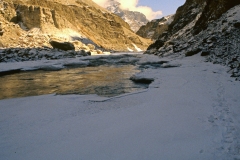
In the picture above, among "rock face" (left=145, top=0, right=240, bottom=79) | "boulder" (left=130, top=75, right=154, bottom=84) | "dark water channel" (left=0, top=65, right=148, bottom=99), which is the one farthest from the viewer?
"rock face" (left=145, top=0, right=240, bottom=79)

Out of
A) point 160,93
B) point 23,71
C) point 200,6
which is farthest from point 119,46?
point 160,93

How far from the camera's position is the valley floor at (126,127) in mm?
2496

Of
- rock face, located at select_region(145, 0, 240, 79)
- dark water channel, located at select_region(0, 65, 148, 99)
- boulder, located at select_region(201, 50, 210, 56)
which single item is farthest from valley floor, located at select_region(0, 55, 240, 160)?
boulder, located at select_region(201, 50, 210, 56)

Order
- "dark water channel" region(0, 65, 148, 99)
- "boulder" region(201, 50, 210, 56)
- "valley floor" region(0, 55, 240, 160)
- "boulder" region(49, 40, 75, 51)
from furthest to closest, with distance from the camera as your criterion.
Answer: "boulder" region(49, 40, 75, 51)
"boulder" region(201, 50, 210, 56)
"dark water channel" region(0, 65, 148, 99)
"valley floor" region(0, 55, 240, 160)

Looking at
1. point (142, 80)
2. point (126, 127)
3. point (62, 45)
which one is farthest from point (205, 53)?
point (62, 45)

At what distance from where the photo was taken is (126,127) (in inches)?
126

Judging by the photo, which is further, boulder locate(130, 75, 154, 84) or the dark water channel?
boulder locate(130, 75, 154, 84)

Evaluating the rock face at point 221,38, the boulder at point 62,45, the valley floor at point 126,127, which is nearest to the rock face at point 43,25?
the boulder at point 62,45

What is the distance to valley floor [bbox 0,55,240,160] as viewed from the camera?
2.50 meters

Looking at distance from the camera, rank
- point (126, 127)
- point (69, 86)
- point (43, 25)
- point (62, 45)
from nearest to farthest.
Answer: point (126, 127) → point (69, 86) → point (62, 45) → point (43, 25)

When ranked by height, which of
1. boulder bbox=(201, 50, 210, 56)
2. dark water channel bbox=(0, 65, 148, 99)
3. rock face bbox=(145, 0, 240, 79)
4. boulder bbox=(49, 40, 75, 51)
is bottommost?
dark water channel bbox=(0, 65, 148, 99)

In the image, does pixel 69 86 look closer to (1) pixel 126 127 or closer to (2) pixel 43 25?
(1) pixel 126 127

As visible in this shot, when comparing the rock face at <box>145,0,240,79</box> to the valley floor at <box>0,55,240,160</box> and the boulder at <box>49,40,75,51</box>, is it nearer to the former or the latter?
the valley floor at <box>0,55,240,160</box>

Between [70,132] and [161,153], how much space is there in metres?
1.52
